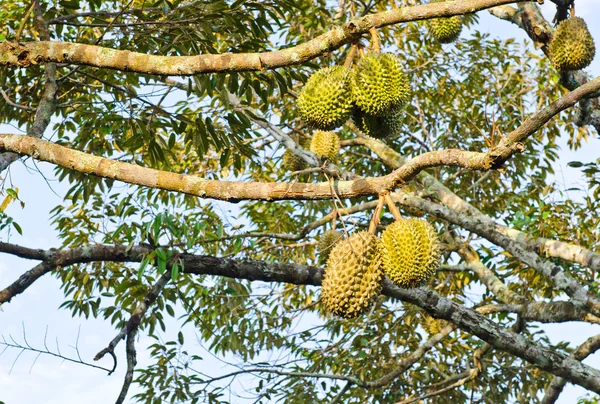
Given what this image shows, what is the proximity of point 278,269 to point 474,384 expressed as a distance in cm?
277

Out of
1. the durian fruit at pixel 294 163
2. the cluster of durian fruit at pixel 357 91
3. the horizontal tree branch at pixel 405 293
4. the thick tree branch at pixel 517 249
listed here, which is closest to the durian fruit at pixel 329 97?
the cluster of durian fruit at pixel 357 91

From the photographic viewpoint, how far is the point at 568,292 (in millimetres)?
4652

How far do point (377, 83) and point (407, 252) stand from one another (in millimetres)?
637

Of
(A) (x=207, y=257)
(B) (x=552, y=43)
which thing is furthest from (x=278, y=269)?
(B) (x=552, y=43)

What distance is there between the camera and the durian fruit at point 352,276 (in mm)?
2410

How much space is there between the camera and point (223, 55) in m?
2.52

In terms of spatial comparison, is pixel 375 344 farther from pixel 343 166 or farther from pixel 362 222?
pixel 343 166

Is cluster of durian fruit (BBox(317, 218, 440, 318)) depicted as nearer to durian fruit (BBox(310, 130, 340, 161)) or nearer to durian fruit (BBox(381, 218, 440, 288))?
durian fruit (BBox(381, 218, 440, 288))

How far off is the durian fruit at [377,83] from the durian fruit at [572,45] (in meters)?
1.96

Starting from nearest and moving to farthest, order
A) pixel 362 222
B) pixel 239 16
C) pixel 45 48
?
pixel 45 48 → pixel 239 16 → pixel 362 222

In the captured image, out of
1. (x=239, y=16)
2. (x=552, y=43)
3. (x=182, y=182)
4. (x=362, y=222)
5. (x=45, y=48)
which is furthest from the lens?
(x=362, y=222)

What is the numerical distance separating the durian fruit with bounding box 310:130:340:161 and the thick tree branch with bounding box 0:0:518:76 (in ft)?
10.2

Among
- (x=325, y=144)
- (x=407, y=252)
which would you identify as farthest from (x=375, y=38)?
(x=325, y=144)

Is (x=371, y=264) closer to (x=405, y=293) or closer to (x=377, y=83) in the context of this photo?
(x=377, y=83)
